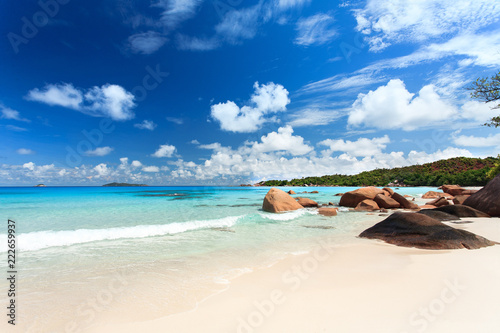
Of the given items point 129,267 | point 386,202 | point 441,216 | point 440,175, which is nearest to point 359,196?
point 386,202

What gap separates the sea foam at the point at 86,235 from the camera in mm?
7203

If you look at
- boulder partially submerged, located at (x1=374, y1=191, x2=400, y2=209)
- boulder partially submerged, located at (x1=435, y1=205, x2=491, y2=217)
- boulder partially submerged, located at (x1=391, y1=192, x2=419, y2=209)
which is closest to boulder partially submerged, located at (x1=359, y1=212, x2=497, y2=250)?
boulder partially submerged, located at (x1=435, y1=205, x2=491, y2=217)

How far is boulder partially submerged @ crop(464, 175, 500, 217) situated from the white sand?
8454mm

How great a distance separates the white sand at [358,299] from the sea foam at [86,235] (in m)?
6.29

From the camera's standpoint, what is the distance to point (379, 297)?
3.14m

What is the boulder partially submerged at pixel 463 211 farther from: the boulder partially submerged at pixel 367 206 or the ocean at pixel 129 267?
the ocean at pixel 129 267

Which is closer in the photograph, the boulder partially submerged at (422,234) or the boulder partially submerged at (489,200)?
the boulder partially submerged at (422,234)

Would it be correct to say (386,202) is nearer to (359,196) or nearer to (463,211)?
(359,196)

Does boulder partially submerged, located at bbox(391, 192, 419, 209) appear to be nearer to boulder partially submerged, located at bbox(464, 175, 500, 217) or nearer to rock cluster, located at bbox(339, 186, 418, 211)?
rock cluster, located at bbox(339, 186, 418, 211)

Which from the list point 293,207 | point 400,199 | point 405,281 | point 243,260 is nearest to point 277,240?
point 243,260

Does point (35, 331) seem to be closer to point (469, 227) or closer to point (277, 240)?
point (277, 240)

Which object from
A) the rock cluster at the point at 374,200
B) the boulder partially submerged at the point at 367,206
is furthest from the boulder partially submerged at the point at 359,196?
the boulder partially submerged at the point at 367,206

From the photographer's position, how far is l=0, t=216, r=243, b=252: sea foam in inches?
284

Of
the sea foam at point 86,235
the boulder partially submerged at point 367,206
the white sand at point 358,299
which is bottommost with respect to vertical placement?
the boulder partially submerged at point 367,206
